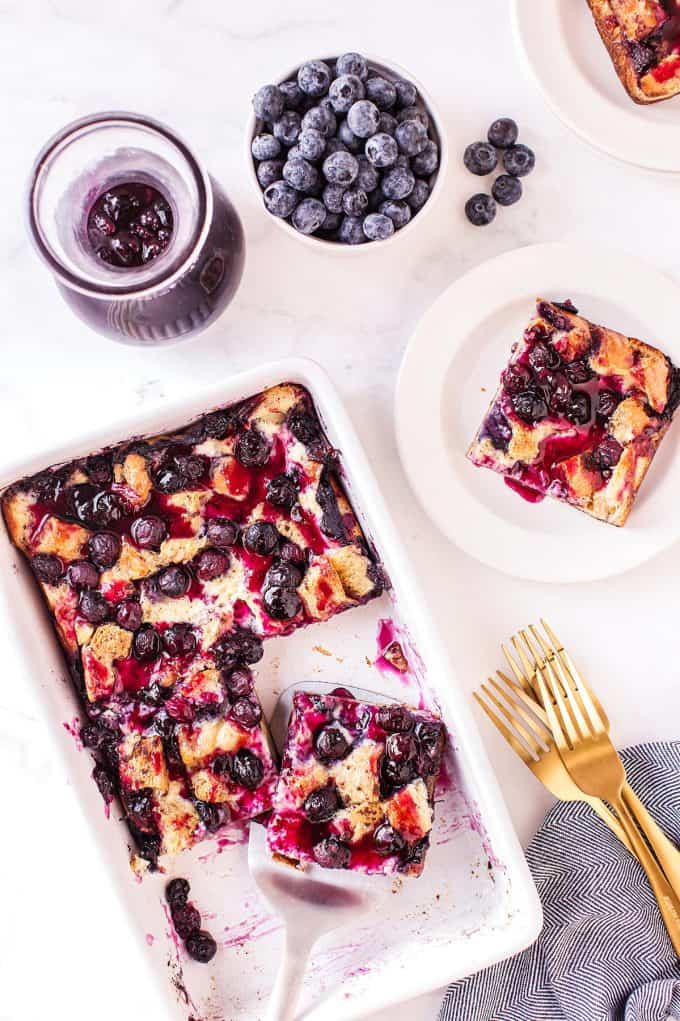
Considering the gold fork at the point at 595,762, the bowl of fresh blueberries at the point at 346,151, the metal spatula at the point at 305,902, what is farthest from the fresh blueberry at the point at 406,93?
the metal spatula at the point at 305,902

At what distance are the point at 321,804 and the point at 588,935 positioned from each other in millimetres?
768

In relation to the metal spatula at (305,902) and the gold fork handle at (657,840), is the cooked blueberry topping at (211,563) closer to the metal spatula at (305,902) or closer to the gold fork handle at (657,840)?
the metal spatula at (305,902)

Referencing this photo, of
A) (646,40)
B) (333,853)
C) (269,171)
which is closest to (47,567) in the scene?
(333,853)

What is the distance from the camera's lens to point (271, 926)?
2299mm

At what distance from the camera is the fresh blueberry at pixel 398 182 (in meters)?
2.05

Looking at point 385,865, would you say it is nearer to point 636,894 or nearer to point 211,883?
point 211,883

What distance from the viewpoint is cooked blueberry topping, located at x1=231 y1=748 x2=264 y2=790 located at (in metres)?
2.12

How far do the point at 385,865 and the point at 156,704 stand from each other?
0.62 metres

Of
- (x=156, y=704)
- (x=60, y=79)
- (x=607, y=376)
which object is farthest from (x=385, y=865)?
(x=60, y=79)

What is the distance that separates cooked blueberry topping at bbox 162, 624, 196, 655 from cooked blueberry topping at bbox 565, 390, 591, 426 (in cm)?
101

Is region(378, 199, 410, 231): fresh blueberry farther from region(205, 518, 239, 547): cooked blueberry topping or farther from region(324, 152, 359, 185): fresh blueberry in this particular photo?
region(205, 518, 239, 547): cooked blueberry topping

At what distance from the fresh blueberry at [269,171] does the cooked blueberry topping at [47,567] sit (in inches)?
37.7

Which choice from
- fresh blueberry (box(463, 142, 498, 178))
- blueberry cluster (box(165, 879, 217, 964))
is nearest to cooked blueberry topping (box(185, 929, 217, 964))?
blueberry cluster (box(165, 879, 217, 964))

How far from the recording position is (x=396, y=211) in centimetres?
208
